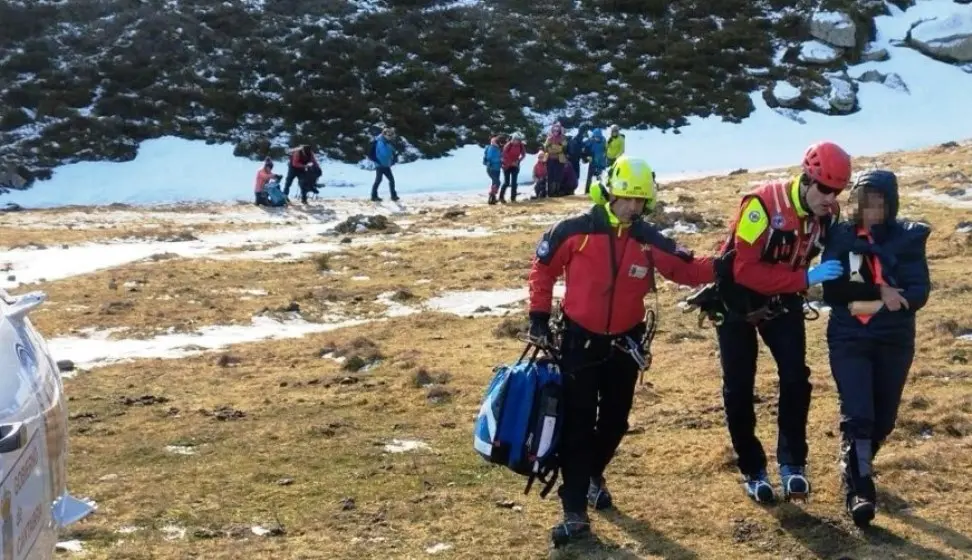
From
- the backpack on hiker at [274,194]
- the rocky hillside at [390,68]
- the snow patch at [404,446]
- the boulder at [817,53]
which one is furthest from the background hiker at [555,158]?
the boulder at [817,53]

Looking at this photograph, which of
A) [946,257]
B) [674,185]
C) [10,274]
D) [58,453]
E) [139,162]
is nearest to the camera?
[58,453]

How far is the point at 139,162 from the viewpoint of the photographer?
3409cm

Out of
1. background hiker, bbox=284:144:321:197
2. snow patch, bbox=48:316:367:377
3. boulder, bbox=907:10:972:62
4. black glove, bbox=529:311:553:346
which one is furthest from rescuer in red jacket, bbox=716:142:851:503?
boulder, bbox=907:10:972:62

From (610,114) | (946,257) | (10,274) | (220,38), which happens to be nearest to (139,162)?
(220,38)

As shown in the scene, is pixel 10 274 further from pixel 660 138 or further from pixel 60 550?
pixel 660 138

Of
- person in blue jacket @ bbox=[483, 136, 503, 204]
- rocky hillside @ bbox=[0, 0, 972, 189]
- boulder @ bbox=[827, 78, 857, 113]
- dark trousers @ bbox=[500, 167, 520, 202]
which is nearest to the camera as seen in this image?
person in blue jacket @ bbox=[483, 136, 503, 204]

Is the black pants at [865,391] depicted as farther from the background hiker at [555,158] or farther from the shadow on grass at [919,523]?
the background hiker at [555,158]

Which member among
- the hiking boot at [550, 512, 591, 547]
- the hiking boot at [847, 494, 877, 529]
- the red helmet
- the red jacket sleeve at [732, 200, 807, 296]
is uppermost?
the red helmet

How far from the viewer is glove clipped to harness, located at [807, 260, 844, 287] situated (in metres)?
5.38

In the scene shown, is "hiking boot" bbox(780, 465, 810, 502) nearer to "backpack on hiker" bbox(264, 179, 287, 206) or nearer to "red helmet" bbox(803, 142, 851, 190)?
"red helmet" bbox(803, 142, 851, 190)

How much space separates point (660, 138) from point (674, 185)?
1190cm

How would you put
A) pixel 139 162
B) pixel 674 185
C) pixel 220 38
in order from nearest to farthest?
1. pixel 674 185
2. pixel 139 162
3. pixel 220 38

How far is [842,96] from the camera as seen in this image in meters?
42.2

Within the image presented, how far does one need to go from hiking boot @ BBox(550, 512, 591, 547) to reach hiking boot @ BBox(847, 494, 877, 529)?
50.4 inches
